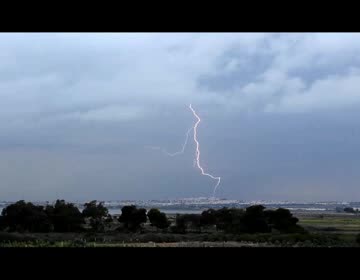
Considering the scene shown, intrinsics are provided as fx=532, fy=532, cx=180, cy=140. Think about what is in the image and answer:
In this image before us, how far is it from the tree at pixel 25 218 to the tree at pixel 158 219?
2767 mm

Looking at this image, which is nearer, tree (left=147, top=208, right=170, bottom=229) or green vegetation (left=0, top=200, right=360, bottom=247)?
green vegetation (left=0, top=200, right=360, bottom=247)

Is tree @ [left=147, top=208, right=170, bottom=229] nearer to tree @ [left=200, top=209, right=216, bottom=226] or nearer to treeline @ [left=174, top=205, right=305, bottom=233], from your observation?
treeline @ [left=174, top=205, right=305, bottom=233]

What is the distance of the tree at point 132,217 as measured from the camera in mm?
13055

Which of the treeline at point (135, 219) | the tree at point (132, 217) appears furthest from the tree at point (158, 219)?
the tree at point (132, 217)

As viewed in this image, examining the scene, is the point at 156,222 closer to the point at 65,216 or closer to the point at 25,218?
the point at 65,216

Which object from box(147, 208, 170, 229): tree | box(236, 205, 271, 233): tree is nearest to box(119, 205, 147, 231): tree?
box(147, 208, 170, 229): tree

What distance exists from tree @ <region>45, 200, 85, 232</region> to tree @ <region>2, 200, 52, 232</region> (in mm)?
207

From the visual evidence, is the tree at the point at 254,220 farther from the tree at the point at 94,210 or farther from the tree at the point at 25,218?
the tree at the point at 25,218

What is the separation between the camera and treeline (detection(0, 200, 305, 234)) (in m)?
11.5
